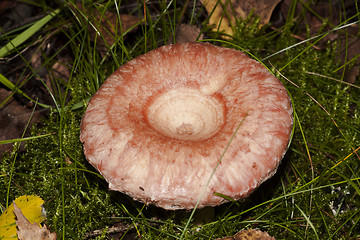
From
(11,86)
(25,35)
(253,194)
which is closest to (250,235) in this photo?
(253,194)

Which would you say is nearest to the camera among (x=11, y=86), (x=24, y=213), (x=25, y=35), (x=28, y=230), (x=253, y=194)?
(x=28, y=230)

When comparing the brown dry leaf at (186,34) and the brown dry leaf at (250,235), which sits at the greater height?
the brown dry leaf at (186,34)

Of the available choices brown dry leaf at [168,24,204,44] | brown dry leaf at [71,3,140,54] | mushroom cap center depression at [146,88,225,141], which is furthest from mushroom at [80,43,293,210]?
brown dry leaf at [71,3,140,54]

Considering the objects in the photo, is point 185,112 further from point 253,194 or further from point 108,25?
point 108,25

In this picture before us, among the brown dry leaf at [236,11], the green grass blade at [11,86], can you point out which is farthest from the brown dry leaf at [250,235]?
the brown dry leaf at [236,11]

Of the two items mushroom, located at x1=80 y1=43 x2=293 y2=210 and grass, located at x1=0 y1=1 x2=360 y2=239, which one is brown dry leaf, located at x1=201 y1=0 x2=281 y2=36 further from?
mushroom, located at x1=80 y1=43 x2=293 y2=210

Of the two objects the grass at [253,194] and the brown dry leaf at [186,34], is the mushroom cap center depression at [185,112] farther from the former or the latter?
the brown dry leaf at [186,34]

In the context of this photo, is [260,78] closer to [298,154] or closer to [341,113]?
[298,154]
